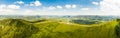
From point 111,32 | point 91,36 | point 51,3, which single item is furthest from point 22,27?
point 51,3

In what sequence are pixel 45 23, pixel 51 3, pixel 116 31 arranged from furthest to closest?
pixel 51 3 → pixel 45 23 → pixel 116 31

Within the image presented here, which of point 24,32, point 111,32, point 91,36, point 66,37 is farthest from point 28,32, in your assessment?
point 111,32

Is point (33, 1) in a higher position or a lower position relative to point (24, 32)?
higher

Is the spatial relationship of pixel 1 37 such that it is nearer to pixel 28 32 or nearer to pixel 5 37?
pixel 5 37

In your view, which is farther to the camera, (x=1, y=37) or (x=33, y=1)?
(x=33, y=1)

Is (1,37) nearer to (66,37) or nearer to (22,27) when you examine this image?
(22,27)

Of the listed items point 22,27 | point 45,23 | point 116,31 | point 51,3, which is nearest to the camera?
point 116,31
